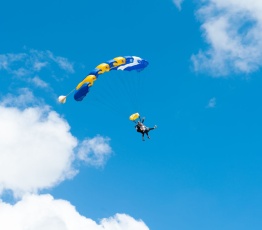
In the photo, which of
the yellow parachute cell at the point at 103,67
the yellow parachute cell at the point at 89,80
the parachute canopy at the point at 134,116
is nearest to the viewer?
the yellow parachute cell at the point at 89,80

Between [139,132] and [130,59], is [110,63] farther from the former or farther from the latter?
[139,132]

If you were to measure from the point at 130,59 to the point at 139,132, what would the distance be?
707 cm

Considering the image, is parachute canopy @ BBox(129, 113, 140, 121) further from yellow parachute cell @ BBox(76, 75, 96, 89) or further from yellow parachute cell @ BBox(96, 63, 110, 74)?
yellow parachute cell @ BBox(76, 75, 96, 89)

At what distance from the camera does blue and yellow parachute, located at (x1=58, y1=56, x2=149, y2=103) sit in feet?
163

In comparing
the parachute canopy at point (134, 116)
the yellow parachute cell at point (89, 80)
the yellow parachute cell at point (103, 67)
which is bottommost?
the parachute canopy at point (134, 116)

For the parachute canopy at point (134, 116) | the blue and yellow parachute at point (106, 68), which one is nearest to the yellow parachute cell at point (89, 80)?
the blue and yellow parachute at point (106, 68)

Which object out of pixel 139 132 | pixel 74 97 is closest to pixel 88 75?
pixel 74 97

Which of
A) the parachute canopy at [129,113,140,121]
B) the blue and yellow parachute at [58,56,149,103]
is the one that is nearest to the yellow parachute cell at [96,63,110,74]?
the blue and yellow parachute at [58,56,149,103]

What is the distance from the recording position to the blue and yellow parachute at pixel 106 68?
49750 mm

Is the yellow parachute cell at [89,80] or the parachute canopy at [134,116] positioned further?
the parachute canopy at [134,116]

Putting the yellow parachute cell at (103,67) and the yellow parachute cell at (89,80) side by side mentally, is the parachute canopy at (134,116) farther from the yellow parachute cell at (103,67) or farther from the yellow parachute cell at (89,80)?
the yellow parachute cell at (89,80)

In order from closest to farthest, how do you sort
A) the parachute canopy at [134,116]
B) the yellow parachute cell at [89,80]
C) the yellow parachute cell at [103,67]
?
the yellow parachute cell at [89,80] < the yellow parachute cell at [103,67] < the parachute canopy at [134,116]

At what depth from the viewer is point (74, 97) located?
49.9 m

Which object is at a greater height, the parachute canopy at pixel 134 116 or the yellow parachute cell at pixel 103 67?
the yellow parachute cell at pixel 103 67
